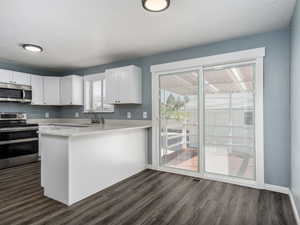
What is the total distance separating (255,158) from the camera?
103 inches

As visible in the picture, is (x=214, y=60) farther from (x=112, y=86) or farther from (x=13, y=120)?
(x=13, y=120)

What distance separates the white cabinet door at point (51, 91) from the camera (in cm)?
467

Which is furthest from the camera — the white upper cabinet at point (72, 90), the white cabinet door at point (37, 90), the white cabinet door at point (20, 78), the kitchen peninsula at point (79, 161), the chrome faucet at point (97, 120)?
the white upper cabinet at point (72, 90)

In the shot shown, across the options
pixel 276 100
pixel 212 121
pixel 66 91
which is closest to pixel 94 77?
pixel 66 91

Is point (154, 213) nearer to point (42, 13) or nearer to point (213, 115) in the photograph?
point (213, 115)

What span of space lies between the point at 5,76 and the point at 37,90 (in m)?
0.75

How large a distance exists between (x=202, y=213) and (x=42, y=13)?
10.2ft

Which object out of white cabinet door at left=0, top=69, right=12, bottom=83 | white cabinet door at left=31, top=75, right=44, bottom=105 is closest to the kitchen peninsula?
white cabinet door at left=0, top=69, right=12, bottom=83

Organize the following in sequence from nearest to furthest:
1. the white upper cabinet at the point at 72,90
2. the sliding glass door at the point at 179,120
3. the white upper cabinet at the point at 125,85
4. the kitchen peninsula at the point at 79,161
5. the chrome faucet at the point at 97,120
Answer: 1. the kitchen peninsula at the point at 79,161
2. the sliding glass door at the point at 179,120
3. the white upper cabinet at the point at 125,85
4. the chrome faucet at the point at 97,120
5. the white upper cabinet at the point at 72,90

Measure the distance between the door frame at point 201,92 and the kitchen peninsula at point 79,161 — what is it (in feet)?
2.79

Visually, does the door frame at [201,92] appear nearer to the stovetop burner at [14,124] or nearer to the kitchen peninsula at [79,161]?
the kitchen peninsula at [79,161]

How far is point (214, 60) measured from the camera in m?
2.94

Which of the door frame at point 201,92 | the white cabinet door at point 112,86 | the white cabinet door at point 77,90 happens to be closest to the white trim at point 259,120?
the door frame at point 201,92

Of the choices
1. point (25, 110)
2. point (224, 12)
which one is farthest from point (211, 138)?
point (25, 110)
